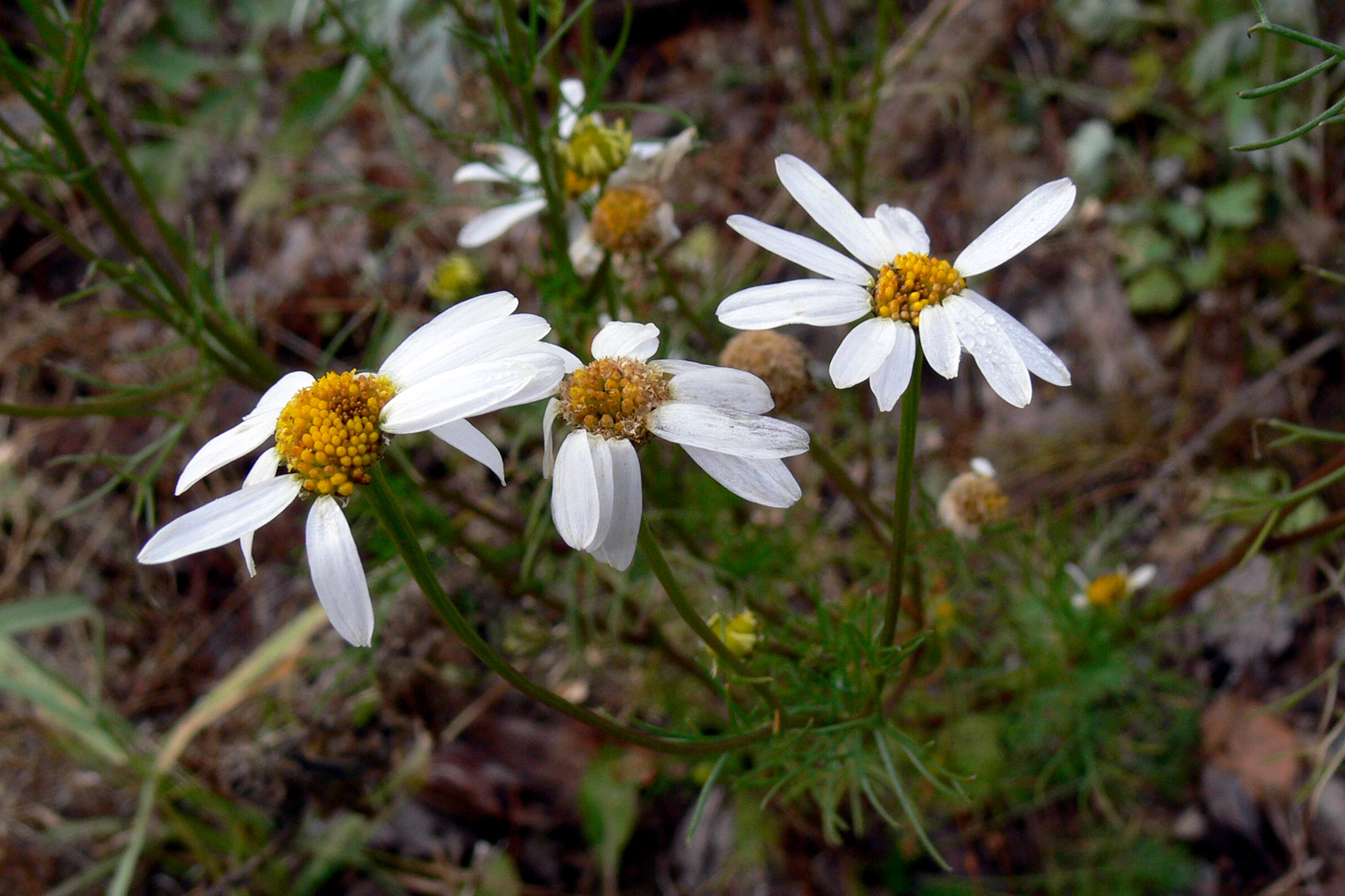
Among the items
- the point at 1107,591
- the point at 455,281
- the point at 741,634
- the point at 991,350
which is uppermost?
the point at 991,350

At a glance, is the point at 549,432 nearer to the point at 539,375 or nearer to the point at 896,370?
the point at 539,375

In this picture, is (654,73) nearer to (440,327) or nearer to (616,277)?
(616,277)

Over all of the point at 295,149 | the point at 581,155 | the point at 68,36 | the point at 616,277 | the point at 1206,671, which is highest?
the point at 68,36

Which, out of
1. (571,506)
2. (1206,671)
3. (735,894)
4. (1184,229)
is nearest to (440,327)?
(571,506)

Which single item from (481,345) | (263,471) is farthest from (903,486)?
(263,471)

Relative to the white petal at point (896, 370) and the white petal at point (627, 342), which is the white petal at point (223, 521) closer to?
the white petal at point (627, 342)

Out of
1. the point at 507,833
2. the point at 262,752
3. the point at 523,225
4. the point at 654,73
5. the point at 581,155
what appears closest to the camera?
the point at 581,155

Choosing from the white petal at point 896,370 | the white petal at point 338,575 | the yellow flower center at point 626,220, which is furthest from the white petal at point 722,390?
the yellow flower center at point 626,220
